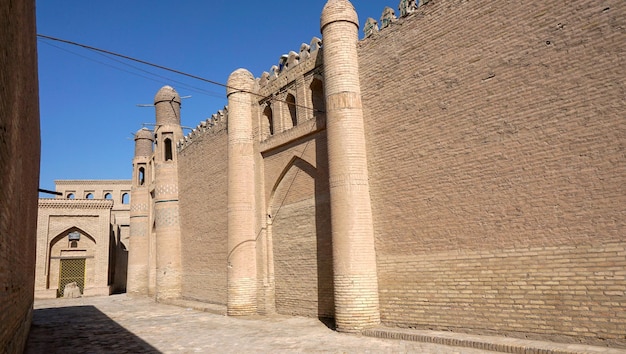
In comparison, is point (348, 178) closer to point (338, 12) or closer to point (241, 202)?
point (338, 12)

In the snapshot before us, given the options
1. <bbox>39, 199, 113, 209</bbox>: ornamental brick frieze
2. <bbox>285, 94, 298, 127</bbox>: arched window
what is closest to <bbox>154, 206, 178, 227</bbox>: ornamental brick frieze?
<bbox>285, 94, 298, 127</bbox>: arched window

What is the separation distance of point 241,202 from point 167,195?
24.4 feet

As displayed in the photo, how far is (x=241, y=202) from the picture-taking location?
13719mm

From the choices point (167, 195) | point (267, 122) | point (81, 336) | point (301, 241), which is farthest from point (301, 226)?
point (167, 195)

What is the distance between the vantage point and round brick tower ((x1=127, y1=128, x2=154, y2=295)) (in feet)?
76.1

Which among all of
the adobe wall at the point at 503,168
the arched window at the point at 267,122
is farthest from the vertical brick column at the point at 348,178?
the arched window at the point at 267,122

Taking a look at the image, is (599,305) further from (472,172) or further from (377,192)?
(377,192)

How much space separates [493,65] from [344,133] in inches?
130

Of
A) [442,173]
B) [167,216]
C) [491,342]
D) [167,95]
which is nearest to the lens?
[491,342]

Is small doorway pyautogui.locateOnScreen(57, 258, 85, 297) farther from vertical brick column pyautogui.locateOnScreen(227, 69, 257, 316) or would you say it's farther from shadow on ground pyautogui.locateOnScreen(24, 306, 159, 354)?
vertical brick column pyautogui.locateOnScreen(227, 69, 257, 316)

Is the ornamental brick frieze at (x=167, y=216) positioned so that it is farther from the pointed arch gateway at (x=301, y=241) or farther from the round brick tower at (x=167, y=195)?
the pointed arch gateway at (x=301, y=241)

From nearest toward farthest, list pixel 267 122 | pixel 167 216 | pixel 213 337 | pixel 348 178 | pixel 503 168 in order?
pixel 503 168 < pixel 213 337 < pixel 348 178 < pixel 267 122 < pixel 167 216

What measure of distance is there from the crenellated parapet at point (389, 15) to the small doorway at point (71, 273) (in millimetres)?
22484

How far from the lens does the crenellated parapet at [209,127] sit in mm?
16047
